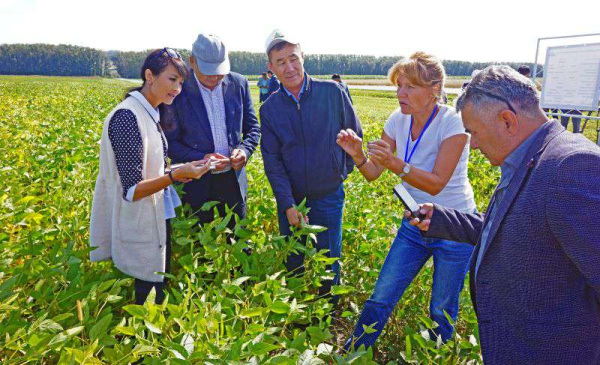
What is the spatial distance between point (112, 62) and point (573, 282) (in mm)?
116724

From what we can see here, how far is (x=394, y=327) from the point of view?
2.40 meters

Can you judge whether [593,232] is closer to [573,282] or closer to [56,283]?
[573,282]

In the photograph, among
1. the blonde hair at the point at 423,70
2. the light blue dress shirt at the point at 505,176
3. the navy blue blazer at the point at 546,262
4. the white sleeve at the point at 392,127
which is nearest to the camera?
the navy blue blazer at the point at 546,262

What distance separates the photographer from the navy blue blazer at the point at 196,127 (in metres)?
2.63

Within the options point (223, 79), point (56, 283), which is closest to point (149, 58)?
point (223, 79)

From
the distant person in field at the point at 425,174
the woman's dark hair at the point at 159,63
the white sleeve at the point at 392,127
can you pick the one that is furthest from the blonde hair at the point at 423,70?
the woman's dark hair at the point at 159,63

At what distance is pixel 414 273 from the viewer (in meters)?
2.10

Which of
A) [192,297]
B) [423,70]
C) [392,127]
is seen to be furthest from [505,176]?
[192,297]

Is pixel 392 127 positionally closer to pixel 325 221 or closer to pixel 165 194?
pixel 325 221

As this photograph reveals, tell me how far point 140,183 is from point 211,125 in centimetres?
95

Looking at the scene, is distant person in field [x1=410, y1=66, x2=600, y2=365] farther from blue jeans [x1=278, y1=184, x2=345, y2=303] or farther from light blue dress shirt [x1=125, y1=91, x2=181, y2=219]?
light blue dress shirt [x1=125, y1=91, x2=181, y2=219]

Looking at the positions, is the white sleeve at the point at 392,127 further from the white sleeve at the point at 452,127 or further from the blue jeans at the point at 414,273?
the blue jeans at the point at 414,273

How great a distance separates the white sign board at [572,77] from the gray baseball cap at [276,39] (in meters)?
7.38

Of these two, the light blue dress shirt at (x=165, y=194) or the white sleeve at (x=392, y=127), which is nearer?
the light blue dress shirt at (x=165, y=194)
